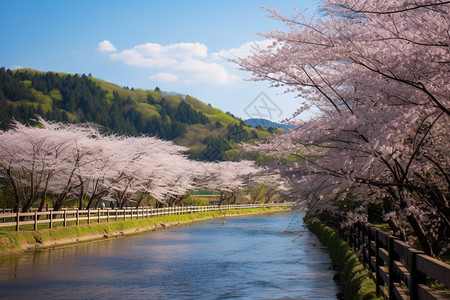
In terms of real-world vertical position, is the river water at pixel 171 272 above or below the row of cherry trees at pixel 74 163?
below

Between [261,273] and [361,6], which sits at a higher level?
[361,6]

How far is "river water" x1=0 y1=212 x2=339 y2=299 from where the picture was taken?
13.0m

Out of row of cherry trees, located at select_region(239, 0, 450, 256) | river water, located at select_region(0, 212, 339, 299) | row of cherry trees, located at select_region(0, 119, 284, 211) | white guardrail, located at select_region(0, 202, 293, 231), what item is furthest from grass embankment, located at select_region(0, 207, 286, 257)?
row of cherry trees, located at select_region(239, 0, 450, 256)

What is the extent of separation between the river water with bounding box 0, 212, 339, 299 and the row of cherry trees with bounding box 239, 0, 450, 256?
4239 mm

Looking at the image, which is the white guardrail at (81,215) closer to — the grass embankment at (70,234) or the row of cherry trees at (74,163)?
the grass embankment at (70,234)

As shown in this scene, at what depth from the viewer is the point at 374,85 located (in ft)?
25.8

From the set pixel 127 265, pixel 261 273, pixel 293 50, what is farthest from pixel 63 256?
pixel 293 50

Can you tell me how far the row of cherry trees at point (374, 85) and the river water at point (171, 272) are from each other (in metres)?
4.24

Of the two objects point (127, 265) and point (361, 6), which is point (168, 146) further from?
point (361, 6)

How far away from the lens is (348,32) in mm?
7770

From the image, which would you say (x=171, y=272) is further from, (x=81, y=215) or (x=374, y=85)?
(x=81, y=215)

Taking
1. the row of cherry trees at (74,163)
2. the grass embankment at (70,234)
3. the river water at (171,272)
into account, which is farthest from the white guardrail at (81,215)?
the river water at (171,272)

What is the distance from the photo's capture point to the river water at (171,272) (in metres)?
13.0

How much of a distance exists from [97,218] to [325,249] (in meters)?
14.6
